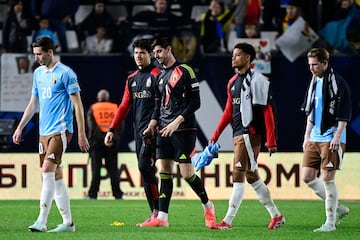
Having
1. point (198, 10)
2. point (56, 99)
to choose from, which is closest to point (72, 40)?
point (198, 10)

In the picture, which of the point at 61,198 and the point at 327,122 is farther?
the point at 327,122

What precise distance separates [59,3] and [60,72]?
11.3 meters

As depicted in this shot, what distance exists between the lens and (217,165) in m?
22.3

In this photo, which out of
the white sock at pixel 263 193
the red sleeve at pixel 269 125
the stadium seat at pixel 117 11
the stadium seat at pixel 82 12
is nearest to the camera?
the red sleeve at pixel 269 125

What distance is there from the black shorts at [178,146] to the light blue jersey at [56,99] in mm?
1339

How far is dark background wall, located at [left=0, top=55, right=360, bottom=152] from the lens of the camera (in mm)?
23203

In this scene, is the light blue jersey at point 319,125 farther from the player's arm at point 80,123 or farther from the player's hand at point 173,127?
the player's arm at point 80,123

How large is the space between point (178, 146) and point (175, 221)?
1.99 metres

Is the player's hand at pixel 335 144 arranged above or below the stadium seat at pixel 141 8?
below

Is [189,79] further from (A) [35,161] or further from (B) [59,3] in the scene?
(B) [59,3]

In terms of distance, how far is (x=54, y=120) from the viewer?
496 inches

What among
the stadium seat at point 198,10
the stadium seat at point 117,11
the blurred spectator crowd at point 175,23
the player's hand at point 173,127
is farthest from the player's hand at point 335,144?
the stadium seat at point 117,11

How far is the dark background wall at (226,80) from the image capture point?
23203 mm

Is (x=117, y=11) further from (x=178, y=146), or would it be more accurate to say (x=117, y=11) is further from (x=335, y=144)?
(x=335, y=144)
